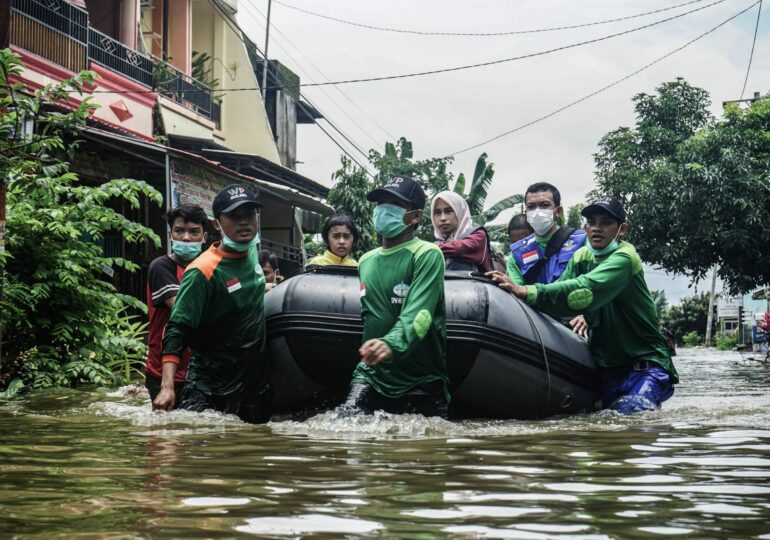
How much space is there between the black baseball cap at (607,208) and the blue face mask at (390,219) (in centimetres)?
152

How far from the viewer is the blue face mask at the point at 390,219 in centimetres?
528

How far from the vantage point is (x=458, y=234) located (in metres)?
6.50

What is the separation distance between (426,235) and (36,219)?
21.5 metres

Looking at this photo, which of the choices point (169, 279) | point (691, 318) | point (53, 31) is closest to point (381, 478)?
point (169, 279)

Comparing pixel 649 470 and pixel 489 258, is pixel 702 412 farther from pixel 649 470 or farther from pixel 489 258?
pixel 649 470

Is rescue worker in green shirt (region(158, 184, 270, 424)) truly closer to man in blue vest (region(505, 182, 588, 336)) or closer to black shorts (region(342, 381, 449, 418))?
black shorts (region(342, 381, 449, 418))

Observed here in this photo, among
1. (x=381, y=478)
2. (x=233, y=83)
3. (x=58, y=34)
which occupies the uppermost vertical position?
(x=233, y=83)

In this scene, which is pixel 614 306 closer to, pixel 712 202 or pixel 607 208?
pixel 607 208

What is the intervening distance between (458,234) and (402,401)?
1622 millimetres

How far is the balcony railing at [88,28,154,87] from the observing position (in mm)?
16969

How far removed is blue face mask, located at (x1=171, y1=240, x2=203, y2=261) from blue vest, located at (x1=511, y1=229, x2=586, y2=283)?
2.41 metres

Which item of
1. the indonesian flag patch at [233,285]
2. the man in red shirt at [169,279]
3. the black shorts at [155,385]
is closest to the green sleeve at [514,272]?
the man in red shirt at [169,279]

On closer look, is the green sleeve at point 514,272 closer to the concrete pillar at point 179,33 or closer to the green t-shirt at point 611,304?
the green t-shirt at point 611,304

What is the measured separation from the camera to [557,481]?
342 cm
